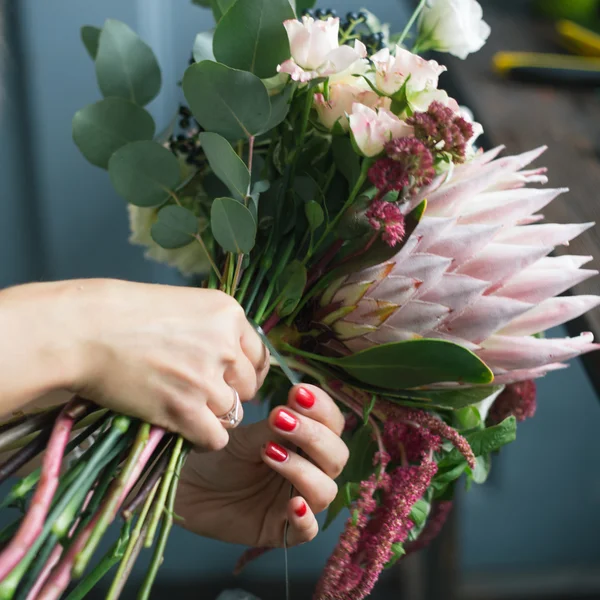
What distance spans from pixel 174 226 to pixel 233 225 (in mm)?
92

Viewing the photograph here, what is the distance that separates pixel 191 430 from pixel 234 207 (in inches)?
6.1

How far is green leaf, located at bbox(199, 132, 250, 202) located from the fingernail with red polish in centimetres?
24

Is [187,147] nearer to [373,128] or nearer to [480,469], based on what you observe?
[373,128]

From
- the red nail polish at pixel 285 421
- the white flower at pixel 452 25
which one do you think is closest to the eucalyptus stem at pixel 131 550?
the red nail polish at pixel 285 421

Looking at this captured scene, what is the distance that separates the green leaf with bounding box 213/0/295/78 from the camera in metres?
0.48

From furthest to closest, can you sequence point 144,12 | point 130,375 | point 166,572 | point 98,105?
point 166,572, point 144,12, point 98,105, point 130,375

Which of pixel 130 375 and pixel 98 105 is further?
pixel 98 105

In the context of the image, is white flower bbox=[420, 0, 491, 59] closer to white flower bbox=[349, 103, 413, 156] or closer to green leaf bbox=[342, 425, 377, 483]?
white flower bbox=[349, 103, 413, 156]

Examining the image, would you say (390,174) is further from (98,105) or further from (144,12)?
(144,12)

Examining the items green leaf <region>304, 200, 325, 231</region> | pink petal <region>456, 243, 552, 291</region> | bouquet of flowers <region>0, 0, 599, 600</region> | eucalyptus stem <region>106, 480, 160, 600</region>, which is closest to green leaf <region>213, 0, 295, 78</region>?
bouquet of flowers <region>0, 0, 599, 600</region>

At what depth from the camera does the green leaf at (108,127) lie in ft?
1.85

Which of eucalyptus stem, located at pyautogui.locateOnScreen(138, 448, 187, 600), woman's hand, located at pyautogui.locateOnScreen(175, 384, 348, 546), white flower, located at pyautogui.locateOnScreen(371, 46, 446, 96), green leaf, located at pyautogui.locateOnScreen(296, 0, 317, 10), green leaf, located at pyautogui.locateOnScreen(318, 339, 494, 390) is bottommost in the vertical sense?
woman's hand, located at pyautogui.locateOnScreen(175, 384, 348, 546)

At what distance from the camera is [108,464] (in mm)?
450

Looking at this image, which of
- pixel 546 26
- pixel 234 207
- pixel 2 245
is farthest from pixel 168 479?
pixel 546 26
